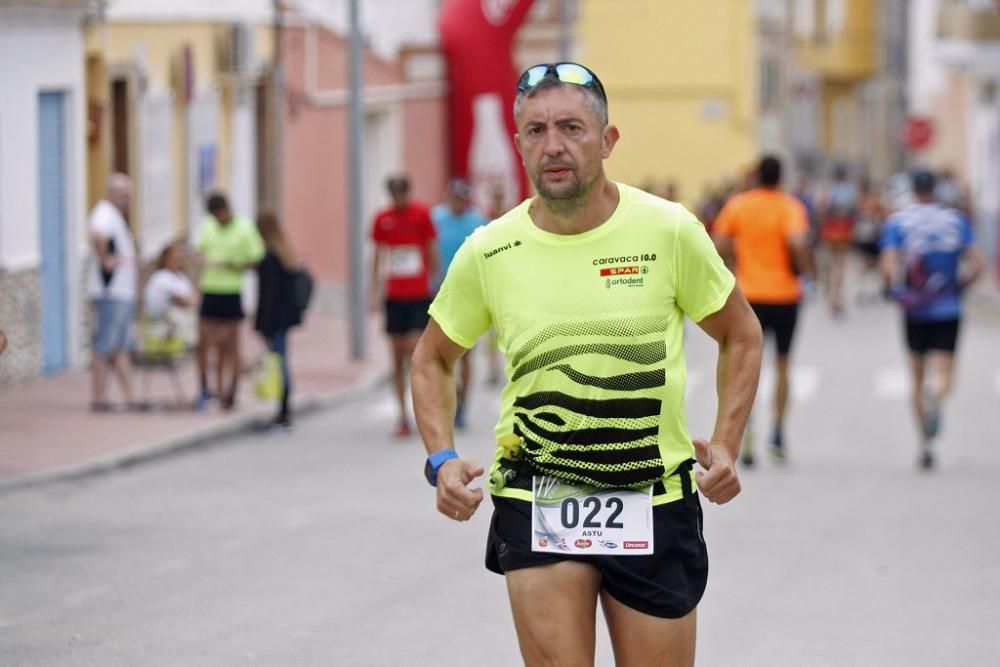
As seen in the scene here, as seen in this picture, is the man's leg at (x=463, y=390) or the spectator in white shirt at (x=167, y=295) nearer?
the man's leg at (x=463, y=390)

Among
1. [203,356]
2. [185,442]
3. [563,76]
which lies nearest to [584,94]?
[563,76]

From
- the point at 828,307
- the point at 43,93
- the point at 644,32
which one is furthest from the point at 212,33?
the point at 644,32

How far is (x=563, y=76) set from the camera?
550cm

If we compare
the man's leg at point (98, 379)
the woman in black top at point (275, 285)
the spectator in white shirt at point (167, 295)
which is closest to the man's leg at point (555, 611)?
the woman in black top at point (275, 285)

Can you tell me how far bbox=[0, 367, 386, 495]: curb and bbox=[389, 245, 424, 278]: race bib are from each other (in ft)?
5.94

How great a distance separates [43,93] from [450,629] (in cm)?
1409

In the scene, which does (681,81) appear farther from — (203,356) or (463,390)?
(463,390)

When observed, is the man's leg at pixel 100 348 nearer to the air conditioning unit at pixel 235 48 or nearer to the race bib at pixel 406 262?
the race bib at pixel 406 262

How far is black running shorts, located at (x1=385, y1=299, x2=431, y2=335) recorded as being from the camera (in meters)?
17.1

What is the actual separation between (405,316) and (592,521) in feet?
38.3

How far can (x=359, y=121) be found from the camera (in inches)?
966

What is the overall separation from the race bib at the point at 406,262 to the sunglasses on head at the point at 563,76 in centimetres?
1146

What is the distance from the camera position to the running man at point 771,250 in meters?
14.5

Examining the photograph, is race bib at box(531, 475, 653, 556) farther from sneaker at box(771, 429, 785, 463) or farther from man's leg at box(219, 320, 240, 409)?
man's leg at box(219, 320, 240, 409)
